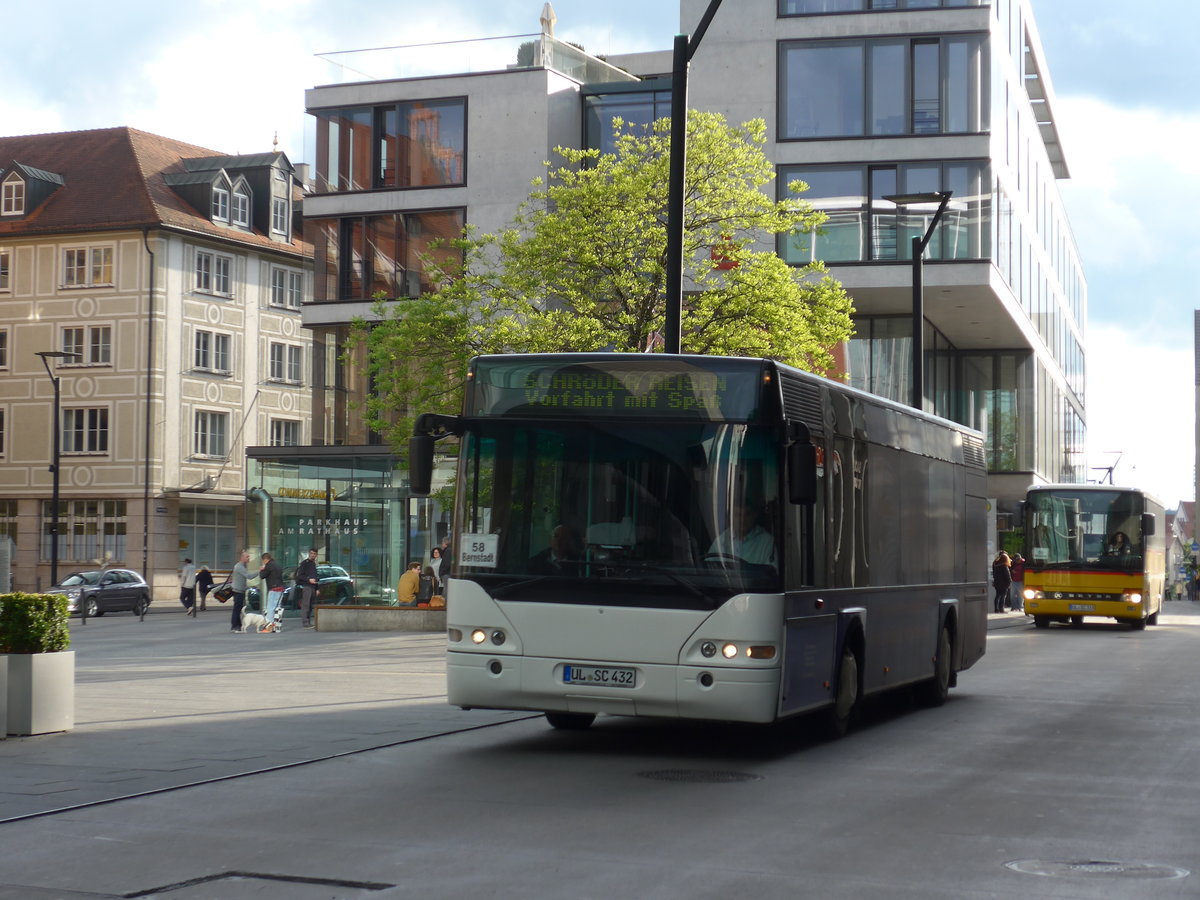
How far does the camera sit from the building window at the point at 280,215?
2921 inches

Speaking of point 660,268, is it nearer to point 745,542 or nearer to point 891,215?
point 745,542

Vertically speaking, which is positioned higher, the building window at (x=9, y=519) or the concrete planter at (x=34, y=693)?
the building window at (x=9, y=519)

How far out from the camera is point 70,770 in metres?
11.6

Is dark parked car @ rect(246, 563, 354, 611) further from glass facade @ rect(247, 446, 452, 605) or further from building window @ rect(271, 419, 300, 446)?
building window @ rect(271, 419, 300, 446)

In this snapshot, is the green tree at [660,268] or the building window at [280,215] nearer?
the green tree at [660,268]

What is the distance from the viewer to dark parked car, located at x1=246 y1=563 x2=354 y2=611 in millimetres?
41969

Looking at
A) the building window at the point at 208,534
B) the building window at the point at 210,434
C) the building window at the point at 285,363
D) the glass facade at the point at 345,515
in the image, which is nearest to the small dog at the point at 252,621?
→ the glass facade at the point at 345,515

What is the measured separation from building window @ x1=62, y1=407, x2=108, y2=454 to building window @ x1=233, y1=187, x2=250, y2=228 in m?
10.1

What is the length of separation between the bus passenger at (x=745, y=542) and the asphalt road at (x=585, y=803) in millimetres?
1457

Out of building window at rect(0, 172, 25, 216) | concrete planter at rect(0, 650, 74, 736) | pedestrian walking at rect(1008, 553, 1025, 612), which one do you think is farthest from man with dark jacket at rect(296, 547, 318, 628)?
building window at rect(0, 172, 25, 216)

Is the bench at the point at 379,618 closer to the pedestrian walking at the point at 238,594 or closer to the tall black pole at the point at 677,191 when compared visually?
the pedestrian walking at the point at 238,594

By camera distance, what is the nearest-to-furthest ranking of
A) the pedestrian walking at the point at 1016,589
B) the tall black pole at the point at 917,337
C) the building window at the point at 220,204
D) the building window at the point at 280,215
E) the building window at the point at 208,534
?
the tall black pole at the point at 917,337, the pedestrian walking at the point at 1016,589, the building window at the point at 208,534, the building window at the point at 220,204, the building window at the point at 280,215

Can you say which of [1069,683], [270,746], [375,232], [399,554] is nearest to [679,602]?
[270,746]

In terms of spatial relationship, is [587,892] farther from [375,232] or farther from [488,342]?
[375,232]
